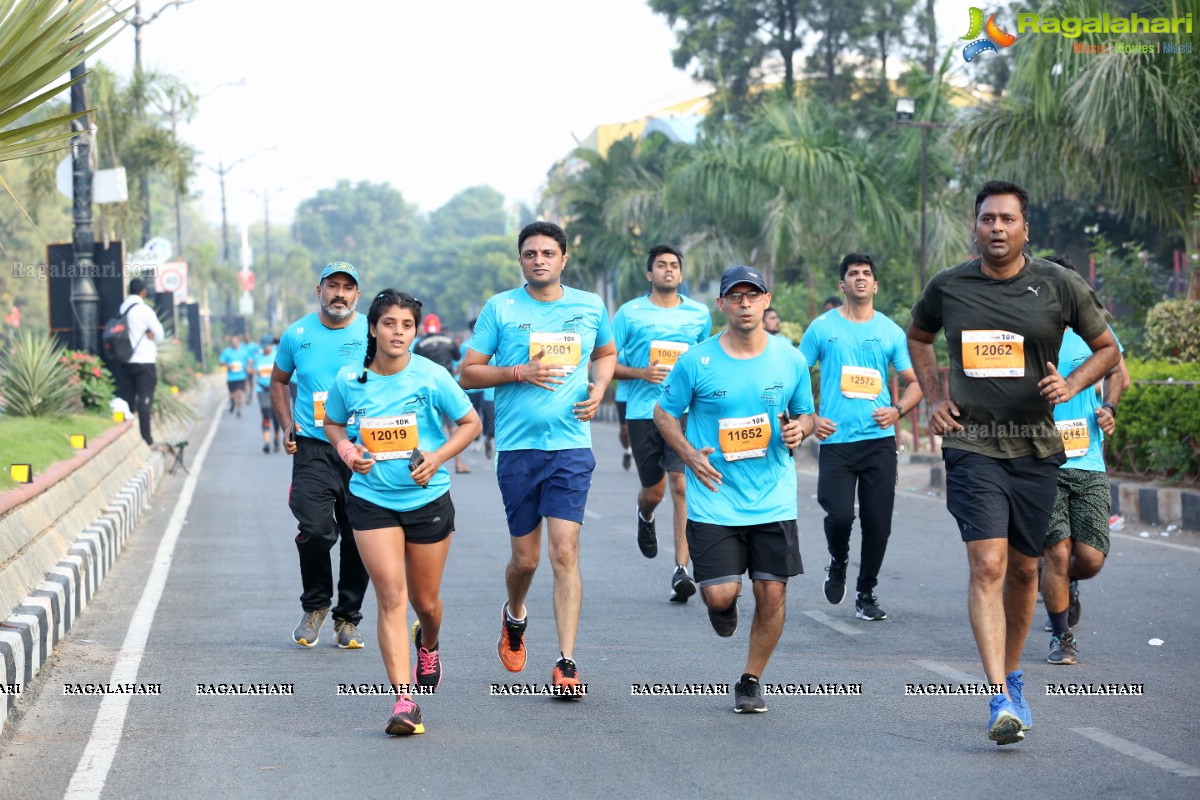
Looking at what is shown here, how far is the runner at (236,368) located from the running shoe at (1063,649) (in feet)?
94.7

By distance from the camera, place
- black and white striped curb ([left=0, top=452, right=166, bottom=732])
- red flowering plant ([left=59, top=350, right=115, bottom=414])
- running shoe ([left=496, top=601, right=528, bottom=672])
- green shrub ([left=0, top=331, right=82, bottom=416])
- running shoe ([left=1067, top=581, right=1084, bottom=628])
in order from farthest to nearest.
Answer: red flowering plant ([left=59, top=350, right=115, bottom=414]), green shrub ([left=0, top=331, right=82, bottom=416]), running shoe ([left=1067, top=581, right=1084, bottom=628]), running shoe ([left=496, top=601, right=528, bottom=672]), black and white striped curb ([left=0, top=452, right=166, bottom=732])

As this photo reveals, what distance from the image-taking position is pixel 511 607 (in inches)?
297

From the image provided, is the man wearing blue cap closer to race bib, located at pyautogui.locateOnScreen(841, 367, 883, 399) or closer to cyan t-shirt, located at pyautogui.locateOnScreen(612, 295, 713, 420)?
cyan t-shirt, located at pyautogui.locateOnScreen(612, 295, 713, 420)

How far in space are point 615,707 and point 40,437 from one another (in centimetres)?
903

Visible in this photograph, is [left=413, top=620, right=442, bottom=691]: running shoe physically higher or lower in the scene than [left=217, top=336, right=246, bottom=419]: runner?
lower

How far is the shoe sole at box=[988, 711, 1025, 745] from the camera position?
619cm

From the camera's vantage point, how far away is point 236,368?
3712cm

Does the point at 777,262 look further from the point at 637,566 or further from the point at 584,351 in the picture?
the point at 584,351

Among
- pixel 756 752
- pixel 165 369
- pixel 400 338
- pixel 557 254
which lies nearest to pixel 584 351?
pixel 557 254

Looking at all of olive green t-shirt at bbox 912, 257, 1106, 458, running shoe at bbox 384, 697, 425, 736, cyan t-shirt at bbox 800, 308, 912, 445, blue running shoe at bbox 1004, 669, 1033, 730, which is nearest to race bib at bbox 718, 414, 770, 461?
olive green t-shirt at bbox 912, 257, 1106, 458

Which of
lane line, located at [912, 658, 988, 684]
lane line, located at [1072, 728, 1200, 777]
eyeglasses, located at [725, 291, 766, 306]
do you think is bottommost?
lane line, located at [912, 658, 988, 684]

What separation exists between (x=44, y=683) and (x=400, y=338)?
8.51ft

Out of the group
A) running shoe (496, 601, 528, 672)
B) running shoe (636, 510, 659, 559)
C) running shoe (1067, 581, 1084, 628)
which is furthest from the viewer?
running shoe (636, 510, 659, 559)

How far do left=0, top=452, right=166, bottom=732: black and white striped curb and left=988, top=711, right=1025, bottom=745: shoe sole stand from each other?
154 inches
